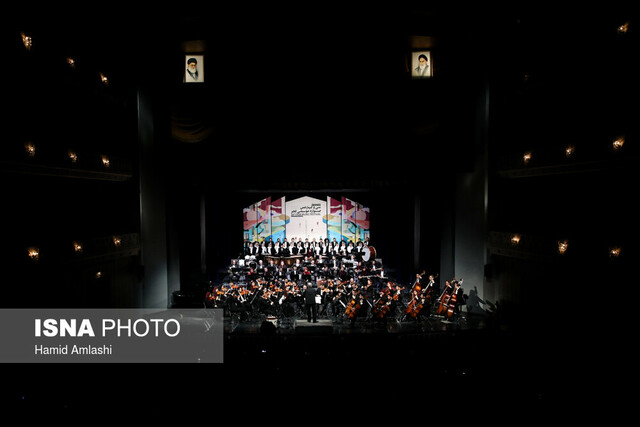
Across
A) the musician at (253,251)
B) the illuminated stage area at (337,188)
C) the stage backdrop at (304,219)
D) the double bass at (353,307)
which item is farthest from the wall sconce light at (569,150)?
the musician at (253,251)

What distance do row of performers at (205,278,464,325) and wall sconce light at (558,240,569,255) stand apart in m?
3.06

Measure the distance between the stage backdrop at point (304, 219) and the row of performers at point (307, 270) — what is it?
2.93 m

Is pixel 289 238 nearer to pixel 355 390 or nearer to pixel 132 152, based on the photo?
pixel 132 152

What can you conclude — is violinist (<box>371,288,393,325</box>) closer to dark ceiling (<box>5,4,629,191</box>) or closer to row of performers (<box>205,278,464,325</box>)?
row of performers (<box>205,278,464,325</box>)

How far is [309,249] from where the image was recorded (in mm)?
18672

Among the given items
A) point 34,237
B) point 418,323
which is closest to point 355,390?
→ point 418,323

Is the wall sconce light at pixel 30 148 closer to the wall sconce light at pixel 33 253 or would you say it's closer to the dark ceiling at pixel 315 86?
the wall sconce light at pixel 33 253

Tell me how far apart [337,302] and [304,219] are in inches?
373

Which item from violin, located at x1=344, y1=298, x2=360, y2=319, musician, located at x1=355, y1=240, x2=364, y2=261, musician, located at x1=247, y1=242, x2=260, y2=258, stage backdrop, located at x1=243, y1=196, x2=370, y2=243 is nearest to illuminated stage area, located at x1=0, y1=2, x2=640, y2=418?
violin, located at x1=344, y1=298, x2=360, y2=319

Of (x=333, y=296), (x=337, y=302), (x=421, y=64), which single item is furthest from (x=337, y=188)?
(x=421, y=64)
